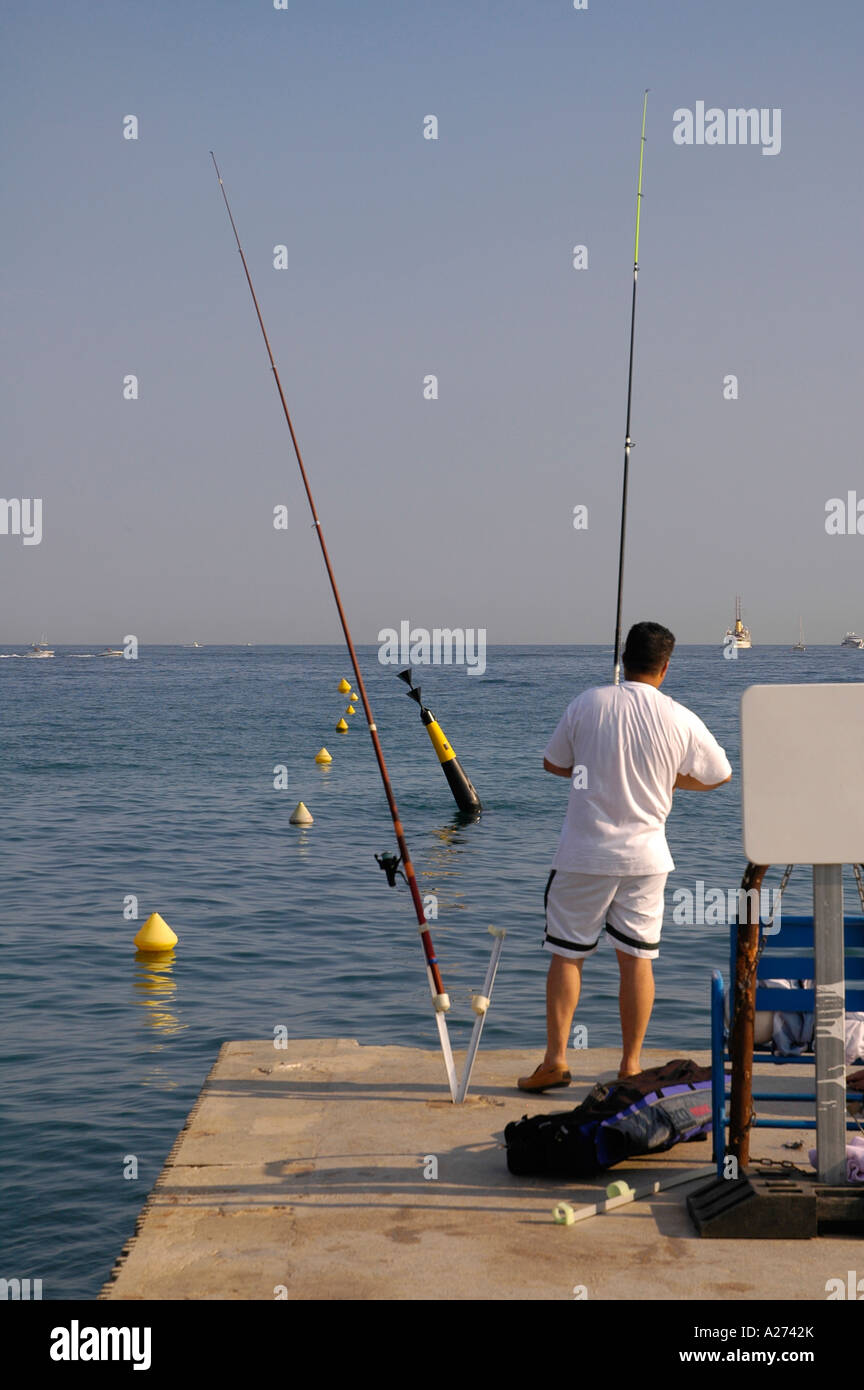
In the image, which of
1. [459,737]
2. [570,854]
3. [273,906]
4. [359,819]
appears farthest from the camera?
[459,737]

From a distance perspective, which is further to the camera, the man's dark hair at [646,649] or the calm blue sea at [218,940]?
the calm blue sea at [218,940]

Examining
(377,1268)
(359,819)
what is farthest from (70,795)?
(377,1268)

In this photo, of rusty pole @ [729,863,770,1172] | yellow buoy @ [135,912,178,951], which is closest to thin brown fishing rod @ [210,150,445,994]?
rusty pole @ [729,863,770,1172]

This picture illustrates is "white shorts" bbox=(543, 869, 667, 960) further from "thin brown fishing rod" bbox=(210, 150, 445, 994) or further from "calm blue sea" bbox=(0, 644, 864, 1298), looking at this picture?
"calm blue sea" bbox=(0, 644, 864, 1298)

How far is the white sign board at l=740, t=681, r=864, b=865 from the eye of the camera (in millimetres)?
3863

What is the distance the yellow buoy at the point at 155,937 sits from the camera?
11305 millimetres

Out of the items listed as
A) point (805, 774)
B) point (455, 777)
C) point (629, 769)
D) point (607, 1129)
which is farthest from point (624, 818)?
point (455, 777)

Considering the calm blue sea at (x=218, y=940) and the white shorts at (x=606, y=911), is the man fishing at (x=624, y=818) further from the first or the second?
the calm blue sea at (x=218, y=940)

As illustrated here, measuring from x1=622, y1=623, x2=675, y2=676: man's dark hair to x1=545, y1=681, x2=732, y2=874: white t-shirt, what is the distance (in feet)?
0.40

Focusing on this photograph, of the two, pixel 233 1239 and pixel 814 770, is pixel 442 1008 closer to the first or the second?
pixel 233 1239

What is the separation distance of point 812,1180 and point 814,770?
1.25m

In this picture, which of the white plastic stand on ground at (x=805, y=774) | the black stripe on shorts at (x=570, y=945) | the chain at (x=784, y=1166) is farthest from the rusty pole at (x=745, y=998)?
the black stripe on shorts at (x=570, y=945)

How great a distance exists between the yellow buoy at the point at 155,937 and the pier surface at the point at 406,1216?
5.77m

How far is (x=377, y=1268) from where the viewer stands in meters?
3.78
